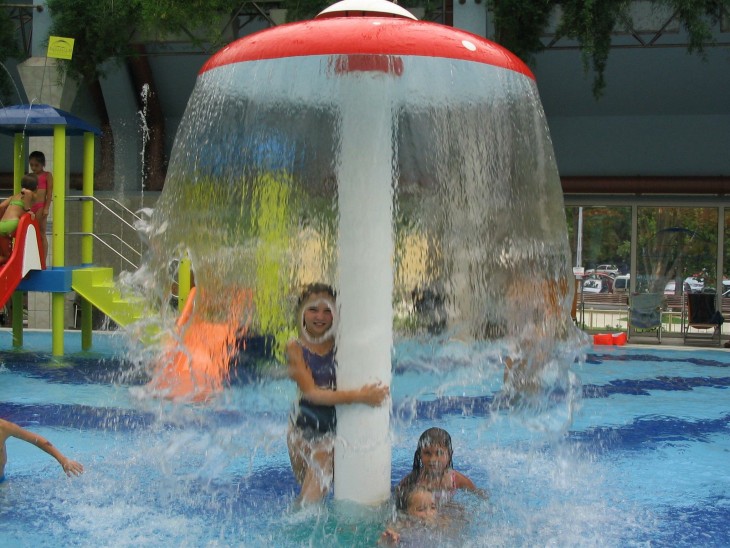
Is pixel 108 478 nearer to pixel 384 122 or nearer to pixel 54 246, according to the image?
pixel 384 122

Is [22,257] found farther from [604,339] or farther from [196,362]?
[604,339]

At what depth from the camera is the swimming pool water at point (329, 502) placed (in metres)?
3.99

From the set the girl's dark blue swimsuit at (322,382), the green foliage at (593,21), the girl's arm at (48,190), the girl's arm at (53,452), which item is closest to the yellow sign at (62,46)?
the girl's arm at (48,190)

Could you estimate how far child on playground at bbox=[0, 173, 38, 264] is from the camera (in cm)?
912

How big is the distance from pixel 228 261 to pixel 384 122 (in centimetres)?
101

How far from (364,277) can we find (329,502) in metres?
1.05

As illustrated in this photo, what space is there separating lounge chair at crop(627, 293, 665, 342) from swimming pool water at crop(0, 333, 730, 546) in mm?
5093

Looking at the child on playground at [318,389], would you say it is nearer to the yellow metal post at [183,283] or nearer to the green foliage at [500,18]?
the yellow metal post at [183,283]

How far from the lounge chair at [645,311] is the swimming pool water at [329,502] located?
16.7ft

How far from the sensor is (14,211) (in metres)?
9.29

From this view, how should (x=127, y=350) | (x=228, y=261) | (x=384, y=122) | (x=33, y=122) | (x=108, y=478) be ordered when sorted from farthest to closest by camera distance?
(x=127, y=350)
(x=33, y=122)
(x=108, y=478)
(x=228, y=261)
(x=384, y=122)

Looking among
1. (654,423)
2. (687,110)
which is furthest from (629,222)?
(654,423)

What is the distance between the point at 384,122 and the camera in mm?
3840

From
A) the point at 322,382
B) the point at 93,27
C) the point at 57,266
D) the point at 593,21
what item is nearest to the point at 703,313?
the point at 593,21
